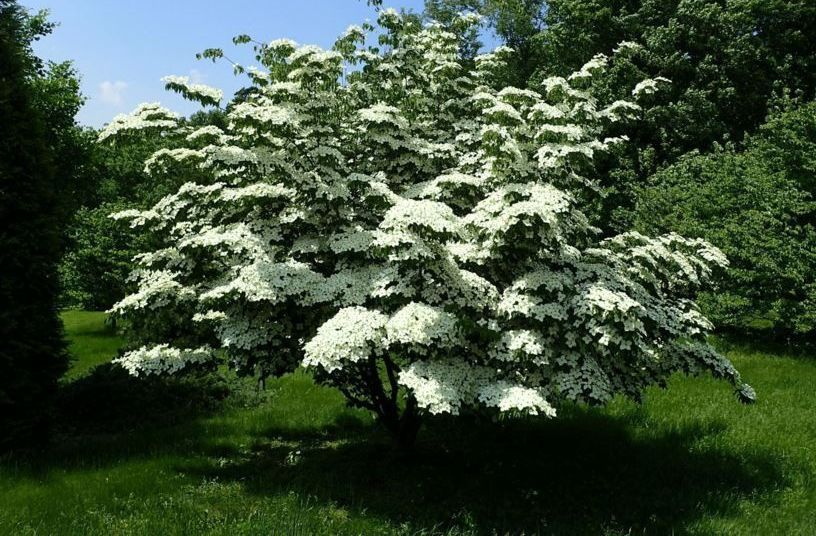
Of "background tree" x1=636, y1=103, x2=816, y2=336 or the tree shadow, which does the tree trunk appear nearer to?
the tree shadow

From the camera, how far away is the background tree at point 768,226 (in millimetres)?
16109

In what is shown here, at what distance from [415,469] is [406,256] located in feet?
14.4

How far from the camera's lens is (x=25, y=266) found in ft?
34.6

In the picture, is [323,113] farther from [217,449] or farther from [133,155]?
[133,155]

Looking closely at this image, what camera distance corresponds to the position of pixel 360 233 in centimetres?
834

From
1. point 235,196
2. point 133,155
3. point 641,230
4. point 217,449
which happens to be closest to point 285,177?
point 235,196

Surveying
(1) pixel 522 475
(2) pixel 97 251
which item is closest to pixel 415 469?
(1) pixel 522 475

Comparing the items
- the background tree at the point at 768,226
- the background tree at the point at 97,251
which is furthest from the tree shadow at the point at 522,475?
the background tree at the point at 97,251

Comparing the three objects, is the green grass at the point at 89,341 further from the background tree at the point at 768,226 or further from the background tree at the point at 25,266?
the background tree at the point at 768,226

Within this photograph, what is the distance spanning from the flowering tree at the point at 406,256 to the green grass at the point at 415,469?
1.52 meters

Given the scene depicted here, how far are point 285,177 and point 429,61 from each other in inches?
158

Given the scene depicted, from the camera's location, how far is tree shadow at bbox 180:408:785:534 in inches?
325

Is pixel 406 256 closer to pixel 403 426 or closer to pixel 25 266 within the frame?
pixel 403 426

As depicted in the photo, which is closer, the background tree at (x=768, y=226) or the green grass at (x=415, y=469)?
the green grass at (x=415, y=469)
